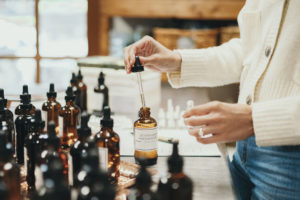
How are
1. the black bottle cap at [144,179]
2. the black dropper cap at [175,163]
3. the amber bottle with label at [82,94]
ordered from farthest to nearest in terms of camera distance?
the amber bottle with label at [82,94] → the black dropper cap at [175,163] → the black bottle cap at [144,179]

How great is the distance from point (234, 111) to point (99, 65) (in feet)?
3.89

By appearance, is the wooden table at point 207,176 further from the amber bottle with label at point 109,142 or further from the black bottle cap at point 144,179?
the black bottle cap at point 144,179

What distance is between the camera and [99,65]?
2092mm

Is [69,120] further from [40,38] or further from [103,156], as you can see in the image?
[40,38]

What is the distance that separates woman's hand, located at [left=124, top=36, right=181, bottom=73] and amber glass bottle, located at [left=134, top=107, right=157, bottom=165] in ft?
0.75

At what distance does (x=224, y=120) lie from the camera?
102cm

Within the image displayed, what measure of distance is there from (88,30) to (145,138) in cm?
305

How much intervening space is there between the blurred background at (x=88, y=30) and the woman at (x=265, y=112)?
8.09 feet

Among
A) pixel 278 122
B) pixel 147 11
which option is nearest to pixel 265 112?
pixel 278 122

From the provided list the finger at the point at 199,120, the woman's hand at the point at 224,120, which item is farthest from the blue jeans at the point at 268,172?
the finger at the point at 199,120

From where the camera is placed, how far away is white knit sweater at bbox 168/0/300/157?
1003 millimetres

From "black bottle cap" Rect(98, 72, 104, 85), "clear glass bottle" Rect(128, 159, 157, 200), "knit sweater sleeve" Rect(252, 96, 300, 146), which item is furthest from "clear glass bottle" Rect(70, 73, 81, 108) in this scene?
"clear glass bottle" Rect(128, 159, 157, 200)

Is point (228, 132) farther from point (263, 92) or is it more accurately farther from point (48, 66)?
point (48, 66)

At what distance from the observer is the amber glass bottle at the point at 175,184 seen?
0.80m
